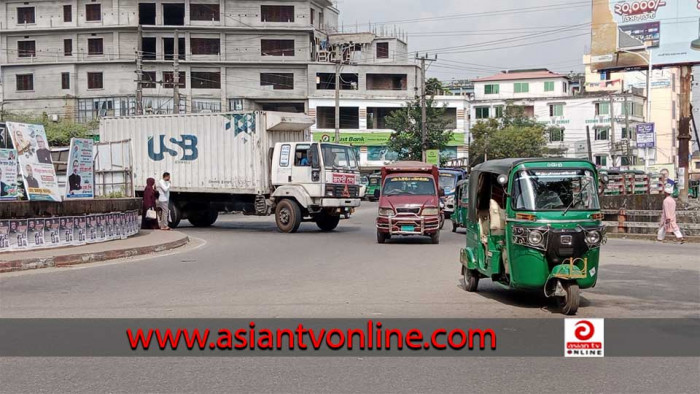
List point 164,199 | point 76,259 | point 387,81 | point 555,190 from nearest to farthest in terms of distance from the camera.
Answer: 1. point 555,190
2. point 76,259
3. point 164,199
4. point 387,81

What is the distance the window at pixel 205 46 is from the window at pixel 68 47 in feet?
36.8

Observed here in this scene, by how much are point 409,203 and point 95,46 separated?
58.6 metres

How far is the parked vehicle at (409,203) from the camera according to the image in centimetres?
2292

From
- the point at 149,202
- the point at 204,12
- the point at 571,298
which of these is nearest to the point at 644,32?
the point at 149,202

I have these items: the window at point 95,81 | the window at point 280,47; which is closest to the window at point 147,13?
the window at point 95,81

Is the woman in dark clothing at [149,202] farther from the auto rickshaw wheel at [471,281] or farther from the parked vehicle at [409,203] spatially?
the auto rickshaw wheel at [471,281]

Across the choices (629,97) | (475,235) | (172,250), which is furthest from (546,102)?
(475,235)

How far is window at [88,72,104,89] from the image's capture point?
7369 cm

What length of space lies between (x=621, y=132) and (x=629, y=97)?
3839mm

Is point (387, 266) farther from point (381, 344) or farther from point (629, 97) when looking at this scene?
point (629, 97)

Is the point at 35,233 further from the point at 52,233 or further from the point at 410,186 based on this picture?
the point at 410,186

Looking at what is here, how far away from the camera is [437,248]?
71.3ft

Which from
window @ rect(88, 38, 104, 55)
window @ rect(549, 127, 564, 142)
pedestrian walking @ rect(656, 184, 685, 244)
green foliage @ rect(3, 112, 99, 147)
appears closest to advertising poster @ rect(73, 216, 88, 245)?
pedestrian walking @ rect(656, 184, 685, 244)

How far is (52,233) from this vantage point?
18.2 meters
